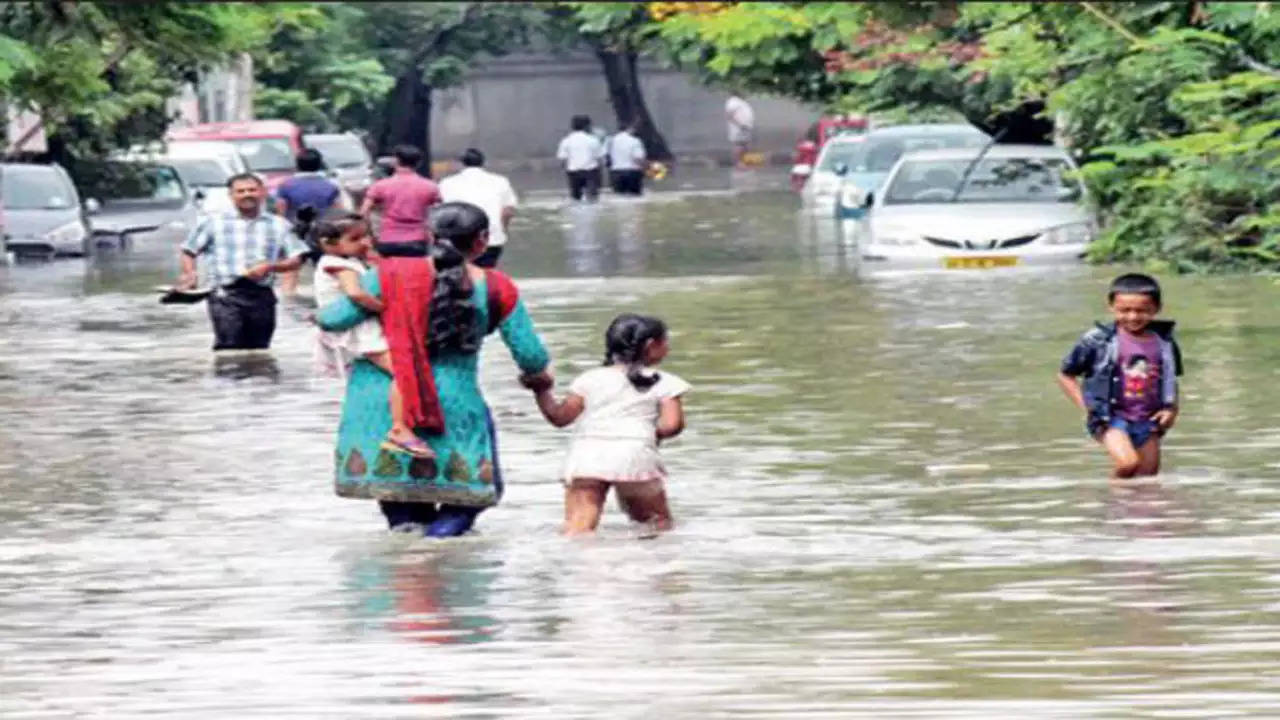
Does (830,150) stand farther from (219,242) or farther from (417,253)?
(219,242)

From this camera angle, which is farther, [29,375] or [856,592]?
[29,375]

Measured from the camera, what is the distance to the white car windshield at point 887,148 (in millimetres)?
43219

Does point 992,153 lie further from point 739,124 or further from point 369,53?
point 739,124

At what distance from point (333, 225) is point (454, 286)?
7.12 ft

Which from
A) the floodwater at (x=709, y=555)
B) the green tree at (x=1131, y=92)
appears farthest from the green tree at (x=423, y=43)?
the floodwater at (x=709, y=555)

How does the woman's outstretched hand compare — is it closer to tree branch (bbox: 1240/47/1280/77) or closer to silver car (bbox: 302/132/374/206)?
tree branch (bbox: 1240/47/1280/77)

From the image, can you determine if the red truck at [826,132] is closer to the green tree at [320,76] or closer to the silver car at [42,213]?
the green tree at [320,76]

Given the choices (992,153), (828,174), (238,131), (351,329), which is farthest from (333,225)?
(238,131)

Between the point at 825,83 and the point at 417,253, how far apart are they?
23964 mm

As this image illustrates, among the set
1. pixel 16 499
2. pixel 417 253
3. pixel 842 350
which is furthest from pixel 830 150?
pixel 16 499

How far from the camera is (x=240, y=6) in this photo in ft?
125

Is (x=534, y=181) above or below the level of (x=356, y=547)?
below

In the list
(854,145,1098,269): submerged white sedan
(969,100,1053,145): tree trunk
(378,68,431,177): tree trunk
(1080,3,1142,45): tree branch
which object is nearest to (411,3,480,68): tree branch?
(378,68,431,177): tree trunk

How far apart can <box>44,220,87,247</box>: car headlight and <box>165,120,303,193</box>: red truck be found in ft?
29.2
